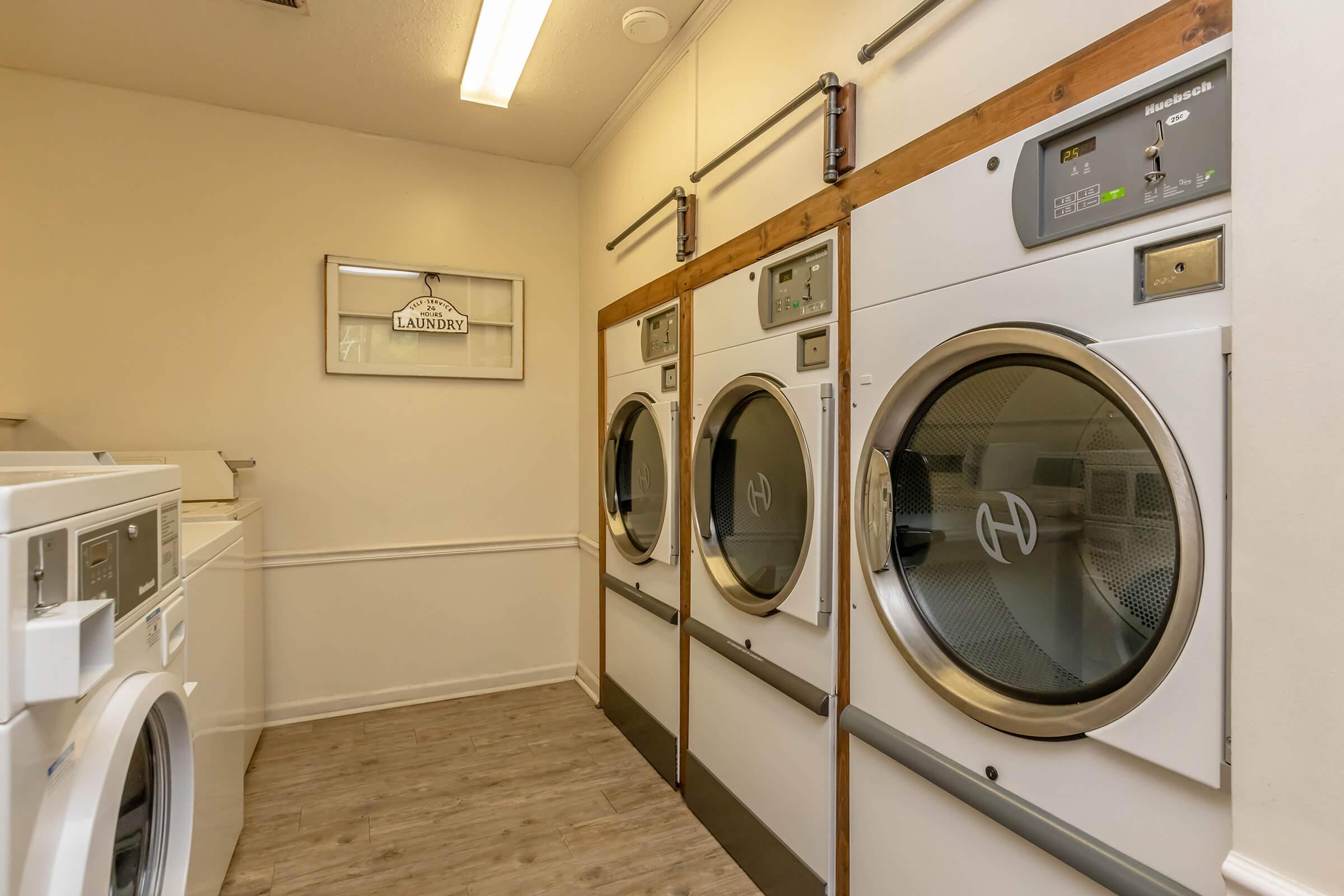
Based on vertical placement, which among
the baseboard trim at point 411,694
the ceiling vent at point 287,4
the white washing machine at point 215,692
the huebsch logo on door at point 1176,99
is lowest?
the baseboard trim at point 411,694

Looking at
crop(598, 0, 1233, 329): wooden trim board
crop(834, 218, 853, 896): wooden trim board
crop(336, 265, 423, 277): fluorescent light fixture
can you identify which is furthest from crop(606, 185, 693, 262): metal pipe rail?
crop(336, 265, 423, 277): fluorescent light fixture

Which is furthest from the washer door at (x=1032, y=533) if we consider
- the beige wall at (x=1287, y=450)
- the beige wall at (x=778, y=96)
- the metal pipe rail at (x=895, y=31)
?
the metal pipe rail at (x=895, y=31)

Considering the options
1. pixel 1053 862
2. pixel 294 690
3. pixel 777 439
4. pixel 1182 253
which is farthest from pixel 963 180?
pixel 294 690

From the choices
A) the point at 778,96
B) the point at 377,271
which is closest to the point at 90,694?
the point at 778,96

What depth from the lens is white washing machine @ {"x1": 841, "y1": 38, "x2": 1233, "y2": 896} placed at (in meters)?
0.90

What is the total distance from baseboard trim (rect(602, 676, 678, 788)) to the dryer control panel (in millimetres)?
2051

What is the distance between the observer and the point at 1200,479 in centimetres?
89

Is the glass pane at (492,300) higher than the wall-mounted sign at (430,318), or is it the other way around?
the glass pane at (492,300)

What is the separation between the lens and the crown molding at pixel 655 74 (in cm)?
219

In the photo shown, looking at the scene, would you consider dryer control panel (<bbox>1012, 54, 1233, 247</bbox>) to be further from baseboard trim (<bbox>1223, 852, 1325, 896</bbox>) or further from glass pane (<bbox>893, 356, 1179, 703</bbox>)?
baseboard trim (<bbox>1223, 852, 1325, 896</bbox>)

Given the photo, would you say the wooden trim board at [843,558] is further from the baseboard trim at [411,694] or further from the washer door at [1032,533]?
the baseboard trim at [411,694]

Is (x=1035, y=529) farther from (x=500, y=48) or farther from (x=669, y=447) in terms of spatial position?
(x=500, y=48)

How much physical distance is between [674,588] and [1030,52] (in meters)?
1.83

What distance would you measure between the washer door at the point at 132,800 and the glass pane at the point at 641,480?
1.55m
